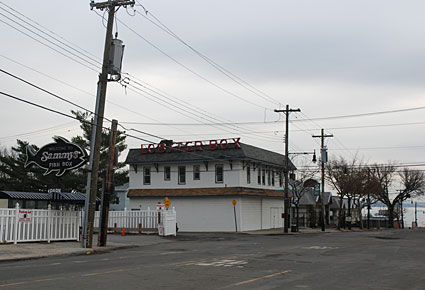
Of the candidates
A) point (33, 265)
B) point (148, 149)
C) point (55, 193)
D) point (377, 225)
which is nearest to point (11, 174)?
point (148, 149)

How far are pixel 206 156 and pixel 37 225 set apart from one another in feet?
68.5

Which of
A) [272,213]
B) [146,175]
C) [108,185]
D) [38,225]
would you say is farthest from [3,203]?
[272,213]

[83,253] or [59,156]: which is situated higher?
[59,156]

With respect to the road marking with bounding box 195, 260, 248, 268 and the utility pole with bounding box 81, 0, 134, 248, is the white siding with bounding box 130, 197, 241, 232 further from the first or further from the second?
the road marking with bounding box 195, 260, 248, 268

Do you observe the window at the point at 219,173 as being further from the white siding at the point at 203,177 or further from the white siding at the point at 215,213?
the white siding at the point at 215,213

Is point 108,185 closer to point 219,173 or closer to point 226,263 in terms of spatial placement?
point 226,263

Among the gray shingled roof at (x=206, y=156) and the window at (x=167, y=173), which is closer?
the gray shingled roof at (x=206, y=156)

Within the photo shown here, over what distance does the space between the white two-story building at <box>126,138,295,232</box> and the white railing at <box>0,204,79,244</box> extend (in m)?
15.5

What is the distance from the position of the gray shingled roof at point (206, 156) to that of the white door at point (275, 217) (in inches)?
178

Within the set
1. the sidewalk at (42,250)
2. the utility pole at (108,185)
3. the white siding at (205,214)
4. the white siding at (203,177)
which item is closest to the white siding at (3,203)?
the sidewalk at (42,250)

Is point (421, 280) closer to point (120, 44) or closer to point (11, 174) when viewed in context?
point (120, 44)

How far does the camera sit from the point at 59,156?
22688mm

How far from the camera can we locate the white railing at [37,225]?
21547 mm

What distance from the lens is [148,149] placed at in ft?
148
